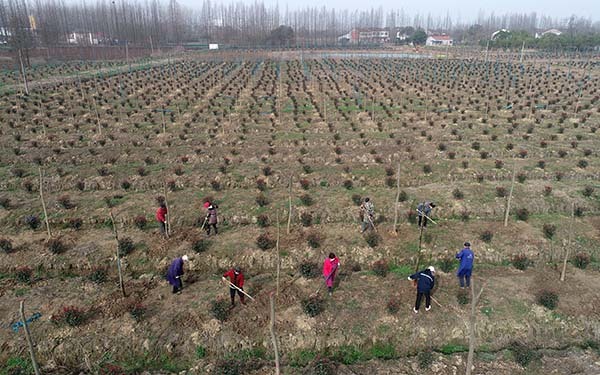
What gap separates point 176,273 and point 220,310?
1.71 meters

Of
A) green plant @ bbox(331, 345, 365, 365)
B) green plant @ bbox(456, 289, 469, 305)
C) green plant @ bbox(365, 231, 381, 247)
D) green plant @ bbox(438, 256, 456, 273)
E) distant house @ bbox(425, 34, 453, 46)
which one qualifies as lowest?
green plant @ bbox(331, 345, 365, 365)

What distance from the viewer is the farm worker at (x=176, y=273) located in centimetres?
1132

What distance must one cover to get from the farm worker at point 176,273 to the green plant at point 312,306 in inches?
143

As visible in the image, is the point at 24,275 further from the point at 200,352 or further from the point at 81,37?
the point at 81,37

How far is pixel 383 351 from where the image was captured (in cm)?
1025

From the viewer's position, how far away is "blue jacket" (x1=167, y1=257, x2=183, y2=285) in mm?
11312

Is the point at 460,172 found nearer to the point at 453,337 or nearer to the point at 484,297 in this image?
the point at 484,297

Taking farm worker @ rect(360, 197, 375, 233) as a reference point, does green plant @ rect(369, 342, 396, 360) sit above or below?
below

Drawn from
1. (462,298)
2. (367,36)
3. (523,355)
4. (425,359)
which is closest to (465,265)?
(462,298)

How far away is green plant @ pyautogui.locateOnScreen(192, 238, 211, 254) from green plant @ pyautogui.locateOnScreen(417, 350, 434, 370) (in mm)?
7813

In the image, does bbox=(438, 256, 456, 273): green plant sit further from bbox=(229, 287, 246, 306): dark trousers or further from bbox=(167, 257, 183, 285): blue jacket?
bbox=(167, 257, 183, 285): blue jacket

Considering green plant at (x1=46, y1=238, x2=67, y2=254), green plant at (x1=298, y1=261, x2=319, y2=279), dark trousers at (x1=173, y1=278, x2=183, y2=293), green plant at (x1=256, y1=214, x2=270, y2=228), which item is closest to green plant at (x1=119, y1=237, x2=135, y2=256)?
green plant at (x1=46, y1=238, x2=67, y2=254)

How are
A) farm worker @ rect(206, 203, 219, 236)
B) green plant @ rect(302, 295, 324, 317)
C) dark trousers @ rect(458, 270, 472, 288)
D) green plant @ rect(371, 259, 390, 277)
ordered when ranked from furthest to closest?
farm worker @ rect(206, 203, 219, 236) < green plant @ rect(371, 259, 390, 277) < dark trousers @ rect(458, 270, 472, 288) < green plant @ rect(302, 295, 324, 317)

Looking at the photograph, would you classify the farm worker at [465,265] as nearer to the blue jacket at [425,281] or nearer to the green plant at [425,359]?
the blue jacket at [425,281]
